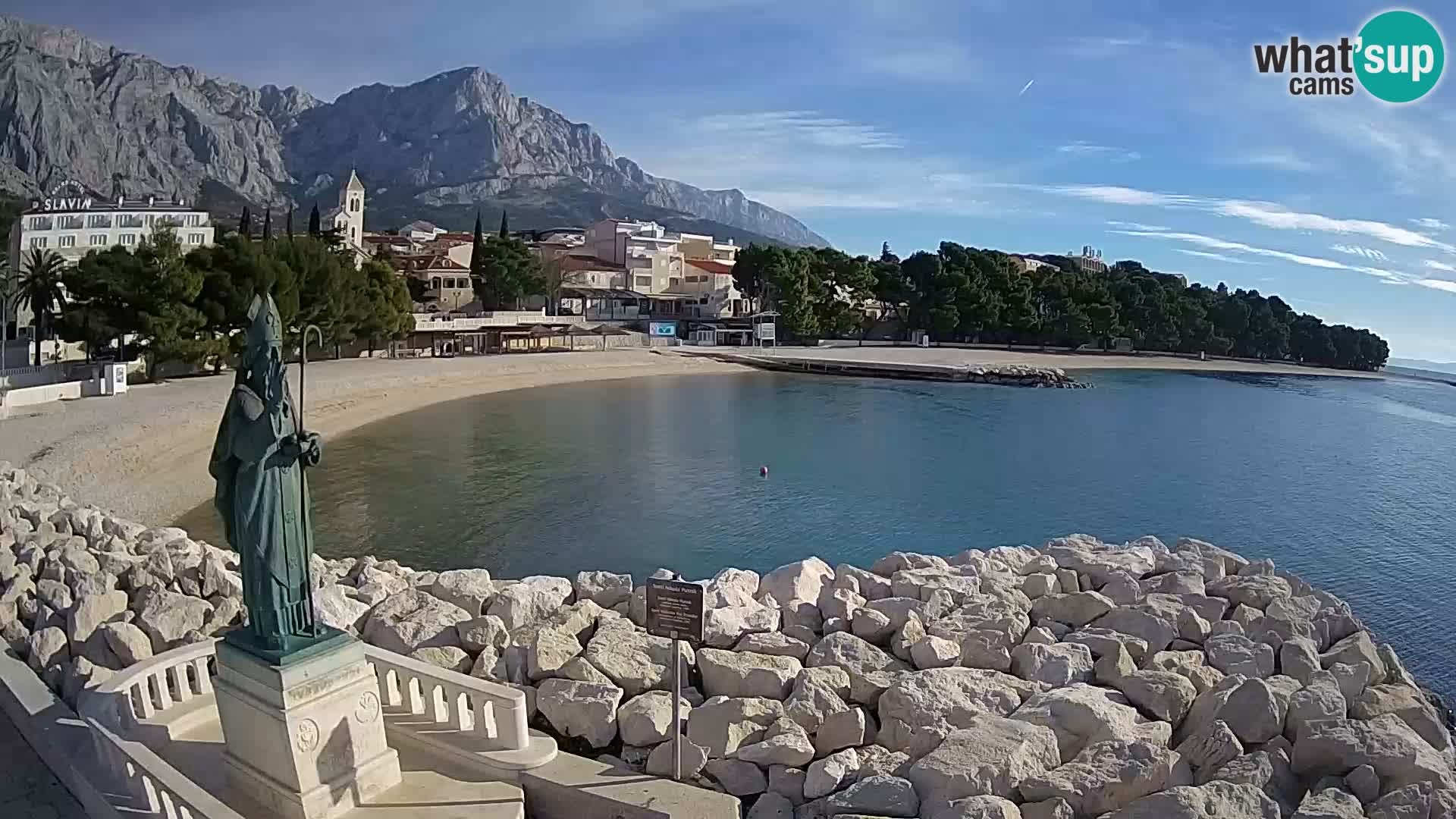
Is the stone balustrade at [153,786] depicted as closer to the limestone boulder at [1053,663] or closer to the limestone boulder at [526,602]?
the limestone boulder at [526,602]

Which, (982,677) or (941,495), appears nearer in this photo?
(982,677)

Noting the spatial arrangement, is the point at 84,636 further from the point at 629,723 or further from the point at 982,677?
the point at 982,677

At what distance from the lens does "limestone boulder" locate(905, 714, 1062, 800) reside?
5.65 meters

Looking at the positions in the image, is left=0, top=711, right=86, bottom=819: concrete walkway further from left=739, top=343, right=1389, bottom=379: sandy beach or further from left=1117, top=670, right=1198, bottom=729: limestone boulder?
left=739, top=343, right=1389, bottom=379: sandy beach

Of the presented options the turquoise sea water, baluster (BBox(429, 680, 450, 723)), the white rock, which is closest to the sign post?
the white rock

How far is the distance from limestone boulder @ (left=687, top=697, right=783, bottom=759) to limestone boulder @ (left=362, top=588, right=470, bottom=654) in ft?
8.69

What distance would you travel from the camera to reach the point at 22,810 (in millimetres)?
5211

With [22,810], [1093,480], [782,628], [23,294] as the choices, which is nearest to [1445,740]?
[782,628]

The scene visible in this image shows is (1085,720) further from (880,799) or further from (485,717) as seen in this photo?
(485,717)

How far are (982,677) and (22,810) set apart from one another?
6.39 meters

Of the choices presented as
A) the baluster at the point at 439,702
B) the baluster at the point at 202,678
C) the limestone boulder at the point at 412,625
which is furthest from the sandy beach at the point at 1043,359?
the baluster at the point at 439,702

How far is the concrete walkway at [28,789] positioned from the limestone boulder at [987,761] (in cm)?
492

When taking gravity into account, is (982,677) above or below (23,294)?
below

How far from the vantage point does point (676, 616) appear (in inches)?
243
